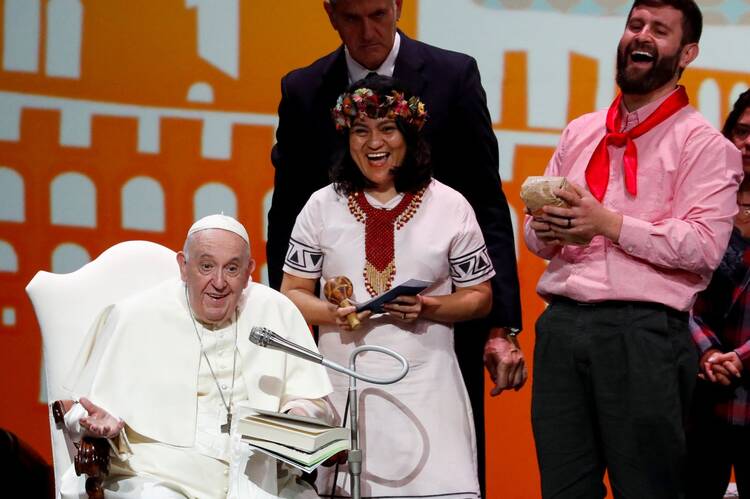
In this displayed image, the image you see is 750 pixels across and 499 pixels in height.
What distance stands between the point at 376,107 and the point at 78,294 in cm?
131

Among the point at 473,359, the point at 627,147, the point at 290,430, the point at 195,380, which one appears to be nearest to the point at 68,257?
the point at 195,380

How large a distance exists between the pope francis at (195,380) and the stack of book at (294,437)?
16 centimetres

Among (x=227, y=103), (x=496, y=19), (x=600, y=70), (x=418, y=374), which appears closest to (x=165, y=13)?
(x=227, y=103)

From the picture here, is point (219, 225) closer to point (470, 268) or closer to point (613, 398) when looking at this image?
point (470, 268)

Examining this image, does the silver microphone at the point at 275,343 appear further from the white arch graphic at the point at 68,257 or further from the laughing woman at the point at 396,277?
the white arch graphic at the point at 68,257

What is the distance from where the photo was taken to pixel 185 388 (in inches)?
143

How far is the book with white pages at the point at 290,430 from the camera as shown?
320 centimetres

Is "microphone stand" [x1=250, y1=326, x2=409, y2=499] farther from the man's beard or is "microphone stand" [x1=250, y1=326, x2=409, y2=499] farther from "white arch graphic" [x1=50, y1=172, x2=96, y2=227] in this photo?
"white arch graphic" [x1=50, y1=172, x2=96, y2=227]

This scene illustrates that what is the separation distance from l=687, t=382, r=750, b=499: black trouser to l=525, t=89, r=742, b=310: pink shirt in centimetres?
65

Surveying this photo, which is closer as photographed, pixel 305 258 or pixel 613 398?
pixel 613 398

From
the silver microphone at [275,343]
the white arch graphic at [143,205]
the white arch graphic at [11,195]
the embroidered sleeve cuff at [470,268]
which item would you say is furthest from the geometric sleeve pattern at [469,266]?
the white arch graphic at [11,195]

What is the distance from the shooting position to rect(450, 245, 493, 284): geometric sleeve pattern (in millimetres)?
3691

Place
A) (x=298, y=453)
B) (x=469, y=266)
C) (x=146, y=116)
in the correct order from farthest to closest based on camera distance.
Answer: (x=146, y=116) < (x=469, y=266) < (x=298, y=453)

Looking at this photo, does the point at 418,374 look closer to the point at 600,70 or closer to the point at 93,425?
the point at 93,425
